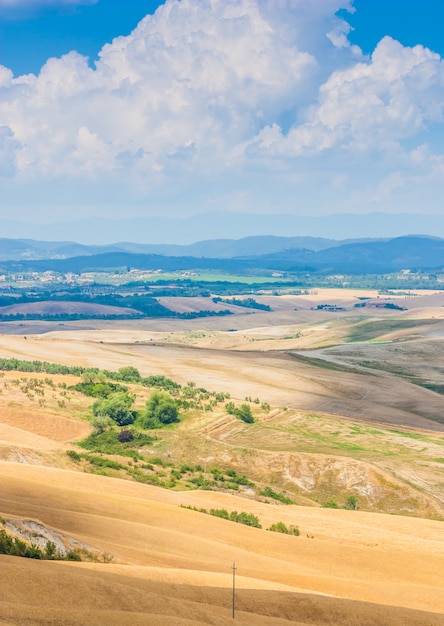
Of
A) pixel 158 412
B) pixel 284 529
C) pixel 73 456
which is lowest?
pixel 158 412

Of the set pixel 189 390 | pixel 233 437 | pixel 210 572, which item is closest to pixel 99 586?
pixel 210 572

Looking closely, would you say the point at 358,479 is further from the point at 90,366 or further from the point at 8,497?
the point at 90,366

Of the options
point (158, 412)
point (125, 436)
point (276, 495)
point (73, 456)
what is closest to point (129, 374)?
point (158, 412)

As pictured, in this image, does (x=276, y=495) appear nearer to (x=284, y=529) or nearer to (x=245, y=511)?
(x=245, y=511)

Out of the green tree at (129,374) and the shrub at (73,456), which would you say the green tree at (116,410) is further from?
the green tree at (129,374)

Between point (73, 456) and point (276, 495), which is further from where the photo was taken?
point (276, 495)

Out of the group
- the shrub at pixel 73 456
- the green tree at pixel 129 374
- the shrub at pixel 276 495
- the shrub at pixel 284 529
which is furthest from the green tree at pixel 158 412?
the shrub at pixel 284 529
